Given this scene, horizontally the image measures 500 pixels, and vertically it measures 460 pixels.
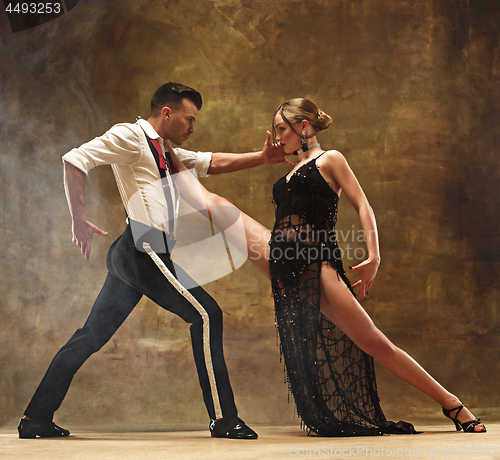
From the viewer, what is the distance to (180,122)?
2404 millimetres

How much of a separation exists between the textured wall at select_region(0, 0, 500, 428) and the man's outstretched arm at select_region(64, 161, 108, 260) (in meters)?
1.00

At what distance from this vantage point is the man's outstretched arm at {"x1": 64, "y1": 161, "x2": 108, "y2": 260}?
215 cm

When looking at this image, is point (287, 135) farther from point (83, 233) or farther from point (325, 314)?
point (83, 233)

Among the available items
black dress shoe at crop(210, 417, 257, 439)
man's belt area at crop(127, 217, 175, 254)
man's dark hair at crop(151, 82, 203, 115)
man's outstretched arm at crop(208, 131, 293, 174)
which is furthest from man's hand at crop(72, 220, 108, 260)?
black dress shoe at crop(210, 417, 257, 439)

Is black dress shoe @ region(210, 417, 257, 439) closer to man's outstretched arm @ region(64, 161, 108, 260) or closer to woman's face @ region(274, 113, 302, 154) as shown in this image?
man's outstretched arm @ region(64, 161, 108, 260)

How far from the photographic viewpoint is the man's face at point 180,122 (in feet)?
7.87

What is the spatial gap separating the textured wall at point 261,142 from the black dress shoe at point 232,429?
1049 millimetres

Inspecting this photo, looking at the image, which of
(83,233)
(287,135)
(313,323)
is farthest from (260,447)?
(287,135)

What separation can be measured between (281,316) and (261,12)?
85.6 inches

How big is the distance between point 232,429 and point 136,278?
80cm

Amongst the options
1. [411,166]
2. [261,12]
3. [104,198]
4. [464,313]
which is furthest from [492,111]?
[104,198]

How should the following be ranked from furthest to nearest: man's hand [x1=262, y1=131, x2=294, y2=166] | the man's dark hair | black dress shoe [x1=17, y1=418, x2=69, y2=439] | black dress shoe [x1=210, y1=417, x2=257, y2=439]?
man's hand [x1=262, y1=131, x2=294, y2=166], the man's dark hair, black dress shoe [x1=17, y1=418, x2=69, y2=439], black dress shoe [x1=210, y1=417, x2=257, y2=439]

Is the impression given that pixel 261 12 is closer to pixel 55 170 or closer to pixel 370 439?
pixel 55 170

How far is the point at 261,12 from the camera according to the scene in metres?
3.29
